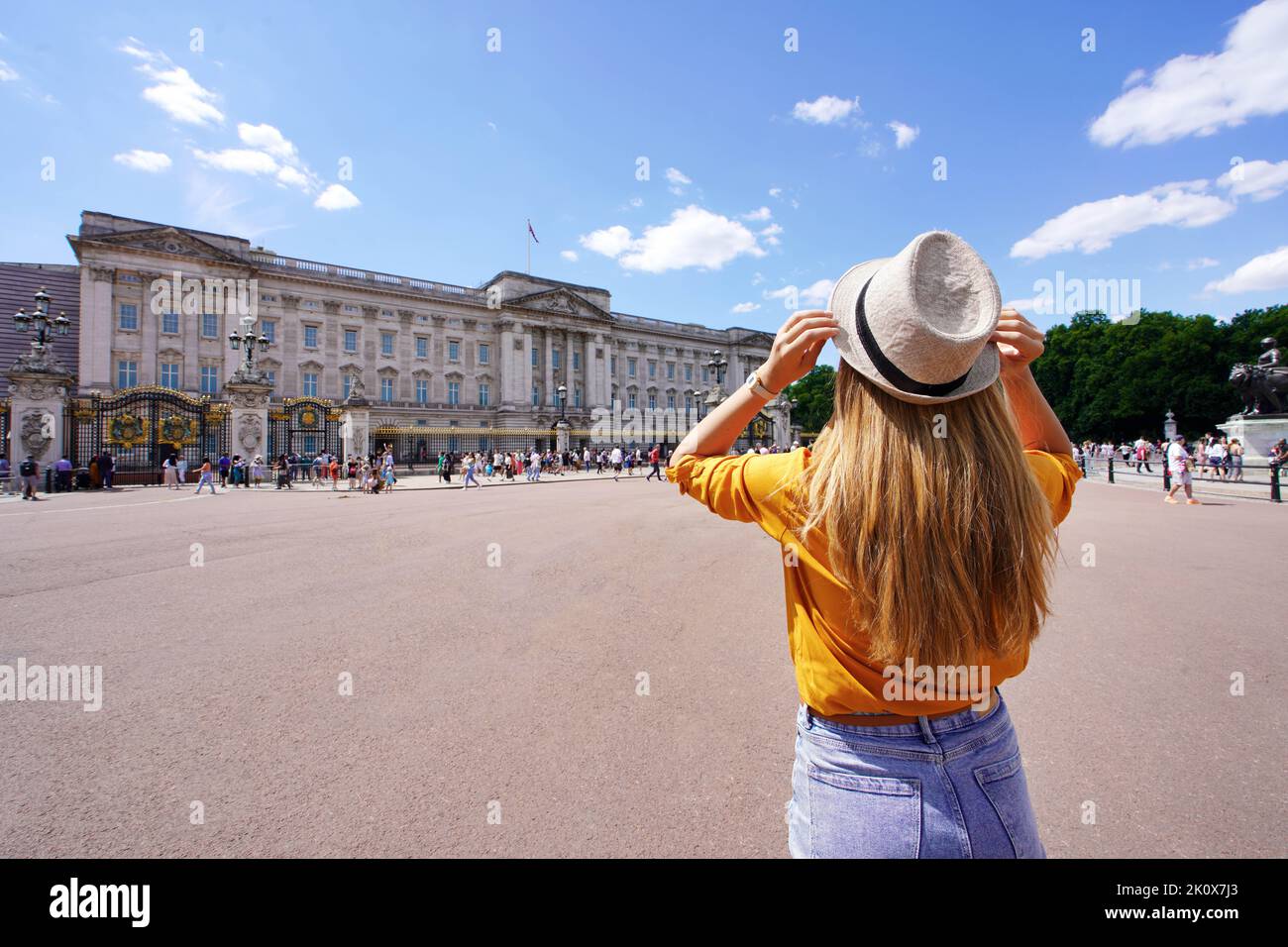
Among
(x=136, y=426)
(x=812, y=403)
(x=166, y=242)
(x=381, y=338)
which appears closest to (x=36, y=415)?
(x=136, y=426)

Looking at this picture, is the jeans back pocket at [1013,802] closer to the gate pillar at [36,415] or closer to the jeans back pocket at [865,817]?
the jeans back pocket at [865,817]

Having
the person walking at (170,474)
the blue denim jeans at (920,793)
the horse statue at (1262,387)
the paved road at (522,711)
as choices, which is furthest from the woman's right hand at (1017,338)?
the horse statue at (1262,387)

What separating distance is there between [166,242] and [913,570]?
58083 mm

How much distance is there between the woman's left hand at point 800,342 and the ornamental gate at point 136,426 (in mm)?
29559

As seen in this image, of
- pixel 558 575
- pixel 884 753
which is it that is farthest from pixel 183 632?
pixel 884 753

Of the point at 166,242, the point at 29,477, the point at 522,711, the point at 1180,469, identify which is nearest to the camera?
the point at 522,711

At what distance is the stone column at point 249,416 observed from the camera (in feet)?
84.0

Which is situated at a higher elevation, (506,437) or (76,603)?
(506,437)

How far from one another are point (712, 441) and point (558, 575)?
20.0ft

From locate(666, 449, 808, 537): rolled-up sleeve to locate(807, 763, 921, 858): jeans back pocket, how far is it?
0.57 metres

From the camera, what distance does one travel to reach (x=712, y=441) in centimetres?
166

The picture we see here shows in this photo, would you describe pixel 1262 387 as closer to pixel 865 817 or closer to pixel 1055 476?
pixel 1055 476

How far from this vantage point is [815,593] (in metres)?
1.38
